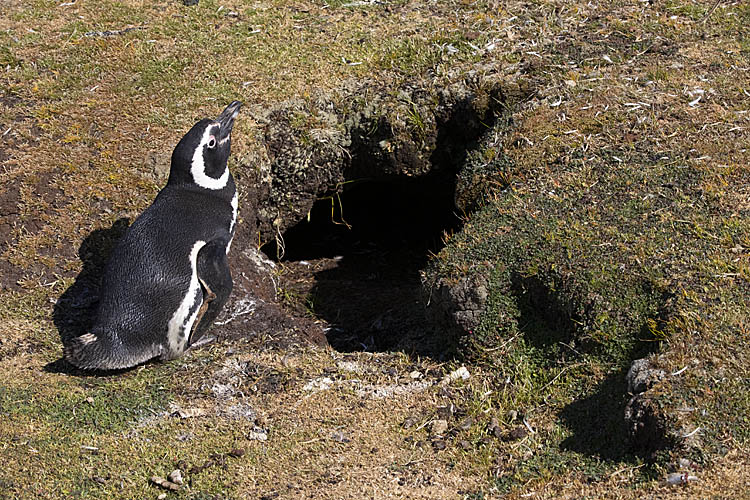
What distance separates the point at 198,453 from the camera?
4254 mm

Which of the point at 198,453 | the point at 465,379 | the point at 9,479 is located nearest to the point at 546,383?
the point at 465,379

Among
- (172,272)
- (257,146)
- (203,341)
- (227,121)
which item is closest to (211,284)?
(172,272)

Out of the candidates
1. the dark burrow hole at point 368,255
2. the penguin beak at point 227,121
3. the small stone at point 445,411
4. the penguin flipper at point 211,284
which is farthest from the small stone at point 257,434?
the penguin beak at point 227,121

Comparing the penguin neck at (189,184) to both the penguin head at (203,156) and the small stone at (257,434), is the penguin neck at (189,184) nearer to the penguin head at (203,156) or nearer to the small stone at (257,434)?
the penguin head at (203,156)

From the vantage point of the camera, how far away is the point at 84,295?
217 inches

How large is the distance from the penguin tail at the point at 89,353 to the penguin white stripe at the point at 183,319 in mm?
367

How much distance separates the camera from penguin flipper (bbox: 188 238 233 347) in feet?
16.5

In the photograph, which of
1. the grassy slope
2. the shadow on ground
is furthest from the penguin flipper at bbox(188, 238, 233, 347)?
the shadow on ground

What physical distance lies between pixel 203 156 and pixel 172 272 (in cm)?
91

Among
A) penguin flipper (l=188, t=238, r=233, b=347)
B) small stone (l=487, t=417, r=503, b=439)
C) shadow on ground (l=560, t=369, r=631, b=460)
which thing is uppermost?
penguin flipper (l=188, t=238, r=233, b=347)

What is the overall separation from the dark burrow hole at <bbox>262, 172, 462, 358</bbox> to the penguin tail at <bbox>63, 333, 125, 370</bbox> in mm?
1891

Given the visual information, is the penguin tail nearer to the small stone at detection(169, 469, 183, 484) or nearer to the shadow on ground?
the small stone at detection(169, 469, 183, 484)

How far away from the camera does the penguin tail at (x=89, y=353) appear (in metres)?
4.61

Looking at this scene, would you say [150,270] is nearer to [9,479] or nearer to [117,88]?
[9,479]
